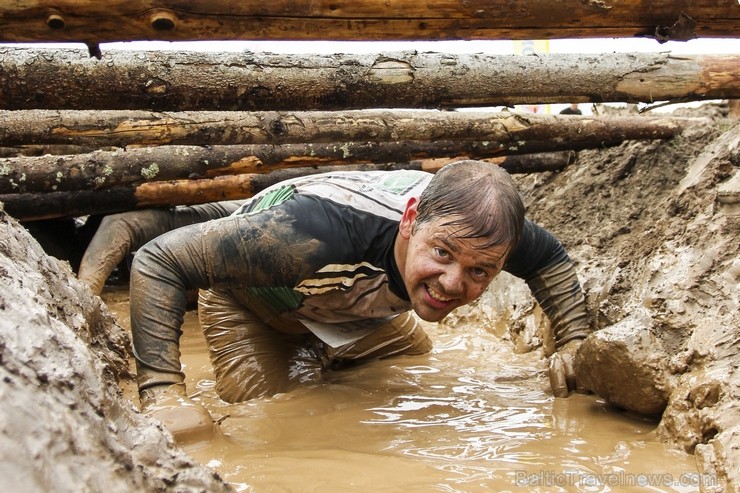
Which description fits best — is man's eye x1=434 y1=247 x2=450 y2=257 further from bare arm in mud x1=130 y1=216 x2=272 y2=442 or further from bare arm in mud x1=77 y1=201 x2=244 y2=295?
bare arm in mud x1=77 y1=201 x2=244 y2=295

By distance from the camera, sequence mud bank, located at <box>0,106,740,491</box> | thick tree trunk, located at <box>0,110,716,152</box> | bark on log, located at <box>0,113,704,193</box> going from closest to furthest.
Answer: mud bank, located at <box>0,106,740,491</box> → thick tree trunk, located at <box>0,110,716,152</box> → bark on log, located at <box>0,113,704,193</box>

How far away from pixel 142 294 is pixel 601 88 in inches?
105

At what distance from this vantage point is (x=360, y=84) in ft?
11.6

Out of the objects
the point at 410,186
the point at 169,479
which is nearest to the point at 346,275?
the point at 410,186

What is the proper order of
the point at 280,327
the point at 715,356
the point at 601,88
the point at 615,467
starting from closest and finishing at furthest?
the point at 615,467, the point at 715,356, the point at 280,327, the point at 601,88

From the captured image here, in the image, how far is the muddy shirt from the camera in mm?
2924

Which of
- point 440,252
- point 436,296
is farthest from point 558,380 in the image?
point 440,252

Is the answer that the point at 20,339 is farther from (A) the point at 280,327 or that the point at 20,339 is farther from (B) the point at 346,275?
(A) the point at 280,327

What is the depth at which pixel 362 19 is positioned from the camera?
129 inches

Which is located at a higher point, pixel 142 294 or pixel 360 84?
pixel 360 84

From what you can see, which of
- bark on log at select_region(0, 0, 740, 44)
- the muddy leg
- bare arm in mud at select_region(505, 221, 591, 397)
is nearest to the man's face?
bare arm in mud at select_region(505, 221, 591, 397)

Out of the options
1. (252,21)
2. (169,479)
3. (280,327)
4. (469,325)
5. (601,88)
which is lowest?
(469,325)

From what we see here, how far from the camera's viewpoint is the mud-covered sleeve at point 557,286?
3.68 meters

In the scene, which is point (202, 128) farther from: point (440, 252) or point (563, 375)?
point (563, 375)
